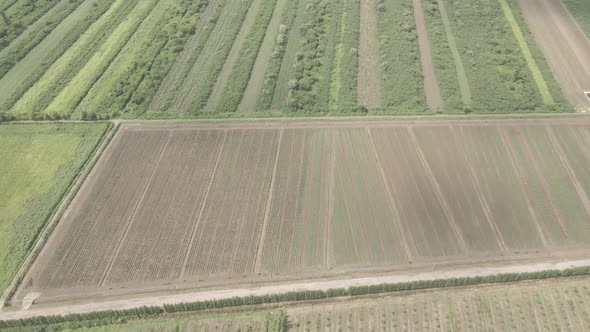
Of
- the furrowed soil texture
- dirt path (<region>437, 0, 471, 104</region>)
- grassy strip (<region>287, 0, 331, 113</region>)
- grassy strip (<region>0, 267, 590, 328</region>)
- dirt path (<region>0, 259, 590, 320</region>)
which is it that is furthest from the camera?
dirt path (<region>437, 0, 471, 104</region>)

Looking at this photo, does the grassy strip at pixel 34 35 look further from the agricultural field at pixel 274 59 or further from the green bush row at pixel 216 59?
the green bush row at pixel 216 59

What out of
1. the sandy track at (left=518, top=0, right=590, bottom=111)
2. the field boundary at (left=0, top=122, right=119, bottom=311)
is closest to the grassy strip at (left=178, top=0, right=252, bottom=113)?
the field boundary at (left=0, top=122, right=119, bottom=311)

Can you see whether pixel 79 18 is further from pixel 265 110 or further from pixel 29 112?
pixel 265 110

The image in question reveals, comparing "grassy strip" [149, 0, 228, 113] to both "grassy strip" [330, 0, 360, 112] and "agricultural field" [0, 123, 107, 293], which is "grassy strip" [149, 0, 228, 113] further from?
"grassy strip" [330, 0, 360, 112]

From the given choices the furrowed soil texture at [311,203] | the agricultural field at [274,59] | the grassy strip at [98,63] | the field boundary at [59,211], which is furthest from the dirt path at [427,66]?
the grassy strip at [98,63]

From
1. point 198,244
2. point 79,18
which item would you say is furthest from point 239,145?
point 79,18

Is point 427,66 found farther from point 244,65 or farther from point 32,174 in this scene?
point 32,174

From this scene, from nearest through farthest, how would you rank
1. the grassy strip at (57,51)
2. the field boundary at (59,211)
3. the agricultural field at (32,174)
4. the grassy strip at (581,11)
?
the field boundary at (59,211)
the agricultural field at (32,174)
the grassy strip at (57,51)
the grassy strip at (581,11)
